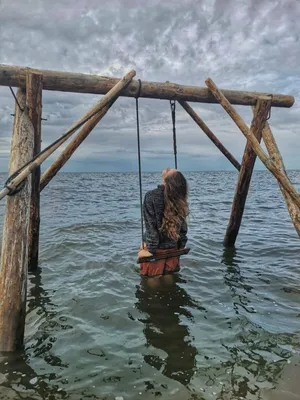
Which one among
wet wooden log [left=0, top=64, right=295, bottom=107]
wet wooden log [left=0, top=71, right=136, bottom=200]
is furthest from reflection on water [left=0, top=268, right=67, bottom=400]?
wet wooden log [left=0, top=64, right=295, bottom=107]

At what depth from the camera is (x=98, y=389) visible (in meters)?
4.31

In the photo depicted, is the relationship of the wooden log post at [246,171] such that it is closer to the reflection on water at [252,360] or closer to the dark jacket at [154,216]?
the dark jacket at [154,216]

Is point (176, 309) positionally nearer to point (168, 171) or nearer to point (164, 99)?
point (168, 171)

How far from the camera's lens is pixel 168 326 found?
5883 millimetres

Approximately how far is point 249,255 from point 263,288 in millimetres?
2645

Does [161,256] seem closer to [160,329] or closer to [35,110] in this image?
[160,329]

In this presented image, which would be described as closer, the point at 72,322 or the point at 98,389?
the point at 98,389

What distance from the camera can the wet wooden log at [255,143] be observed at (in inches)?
275

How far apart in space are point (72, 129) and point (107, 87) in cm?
153

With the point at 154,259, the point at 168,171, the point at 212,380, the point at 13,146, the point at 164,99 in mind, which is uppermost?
the point at 164,99

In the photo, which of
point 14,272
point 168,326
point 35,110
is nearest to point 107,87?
point 35,110

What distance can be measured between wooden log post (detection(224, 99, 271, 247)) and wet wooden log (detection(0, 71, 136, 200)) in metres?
2.81

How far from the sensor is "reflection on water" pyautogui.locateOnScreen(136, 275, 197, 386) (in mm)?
4766

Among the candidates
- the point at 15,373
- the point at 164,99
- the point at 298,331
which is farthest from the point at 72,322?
the point at 164,99
